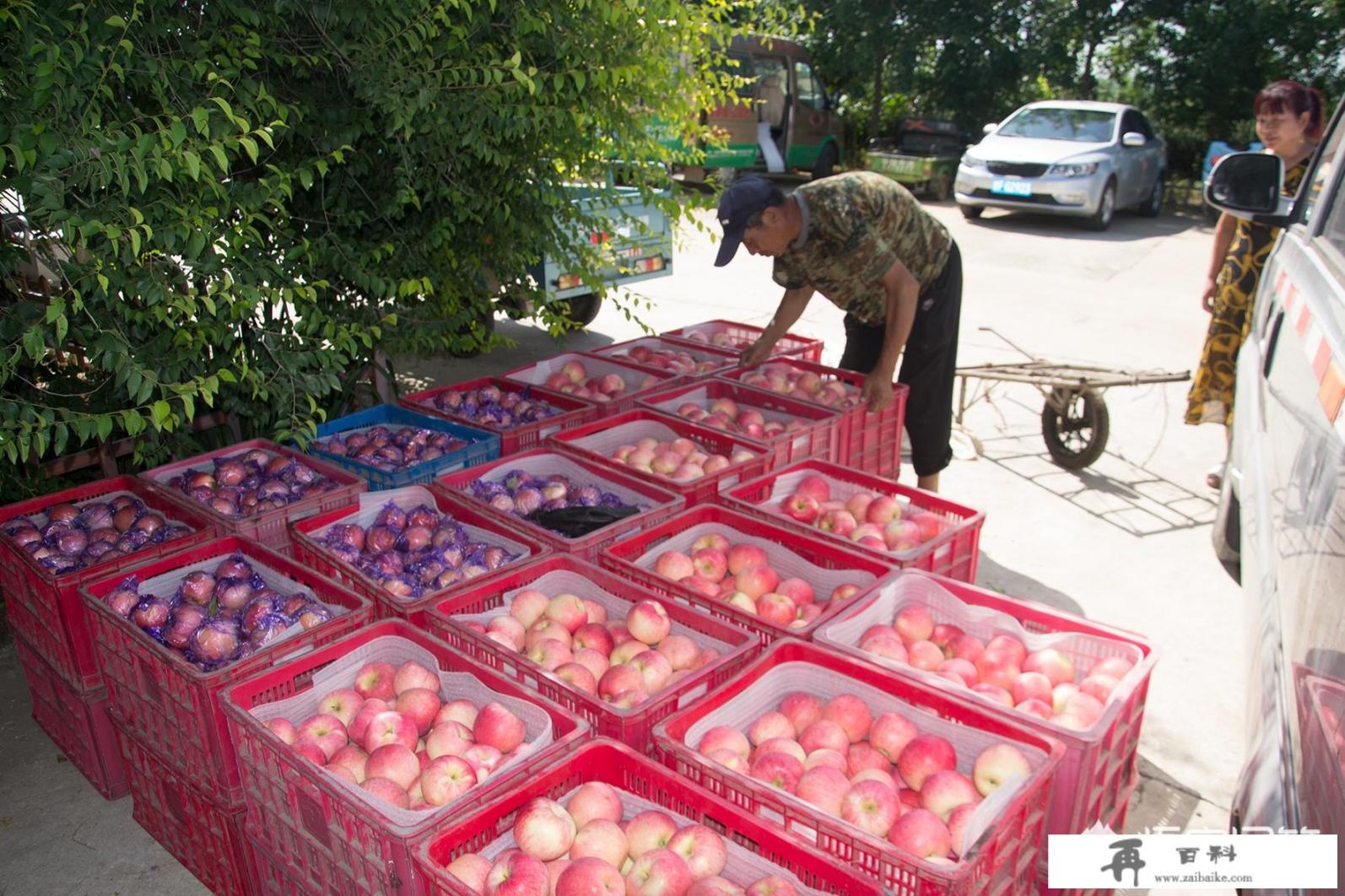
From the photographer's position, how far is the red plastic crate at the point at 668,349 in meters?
5.07

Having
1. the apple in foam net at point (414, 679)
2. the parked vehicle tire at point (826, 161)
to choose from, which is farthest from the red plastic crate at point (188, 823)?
the parked vehicle tire at point (826, 161)

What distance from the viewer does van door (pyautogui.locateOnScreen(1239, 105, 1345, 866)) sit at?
1.48 metres

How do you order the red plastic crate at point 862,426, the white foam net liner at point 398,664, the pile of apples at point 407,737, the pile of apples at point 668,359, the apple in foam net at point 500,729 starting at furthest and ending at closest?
1. the pile of apples at point 668,359
2. the red plastic crate at point 862,426
3. the apple in foam net at point 500,729
4. the pile of apples at point 407,737
5. the white foam net liner at point 398,664

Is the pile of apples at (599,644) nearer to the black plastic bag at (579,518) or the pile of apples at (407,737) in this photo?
the pile of apples at (407,737)

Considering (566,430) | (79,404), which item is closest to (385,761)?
(566,430)

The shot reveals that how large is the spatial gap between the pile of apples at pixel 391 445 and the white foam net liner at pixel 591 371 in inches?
33.5

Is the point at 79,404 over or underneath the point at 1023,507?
over

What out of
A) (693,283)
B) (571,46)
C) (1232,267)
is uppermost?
(571,46)

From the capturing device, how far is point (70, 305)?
2.87m

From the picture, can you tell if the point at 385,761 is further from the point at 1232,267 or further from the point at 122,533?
the point at 1232,267

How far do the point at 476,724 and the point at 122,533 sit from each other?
168 centimetres

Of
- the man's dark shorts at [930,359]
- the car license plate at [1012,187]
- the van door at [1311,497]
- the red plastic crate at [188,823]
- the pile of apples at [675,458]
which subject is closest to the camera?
the van door at [1311,497]

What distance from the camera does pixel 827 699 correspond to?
2.48 m

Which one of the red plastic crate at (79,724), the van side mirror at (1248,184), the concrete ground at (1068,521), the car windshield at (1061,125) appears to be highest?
the van side mirror at (1248,184)
